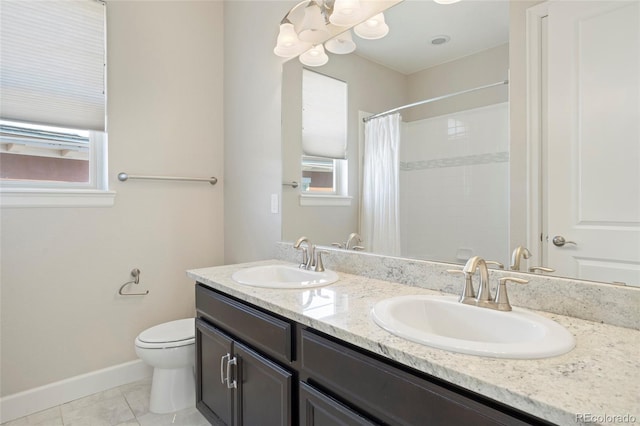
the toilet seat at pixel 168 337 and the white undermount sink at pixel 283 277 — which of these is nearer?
the white undermount sink at pixel 283 277

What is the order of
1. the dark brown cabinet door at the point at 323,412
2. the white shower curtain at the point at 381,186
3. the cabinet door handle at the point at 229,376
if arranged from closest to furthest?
the dark brown cabinet door at the point at 323,412 < the cabinet door handle at the point at 229,376 < the white shower curtain at the point at 381,186

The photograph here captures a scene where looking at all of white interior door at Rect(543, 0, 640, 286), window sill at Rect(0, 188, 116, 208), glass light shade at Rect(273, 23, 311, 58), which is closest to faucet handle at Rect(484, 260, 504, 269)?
white interior door at Rect(543, 0, 640, 286)

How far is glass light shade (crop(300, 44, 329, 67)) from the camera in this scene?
1812mm

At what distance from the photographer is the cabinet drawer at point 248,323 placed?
3.66 feet

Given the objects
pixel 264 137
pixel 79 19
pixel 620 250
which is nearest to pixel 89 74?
pixel 79 19

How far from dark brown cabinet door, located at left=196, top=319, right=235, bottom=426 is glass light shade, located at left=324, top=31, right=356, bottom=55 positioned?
144 cm

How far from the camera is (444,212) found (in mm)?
1317

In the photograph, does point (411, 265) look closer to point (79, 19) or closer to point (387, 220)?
point (387, 220)

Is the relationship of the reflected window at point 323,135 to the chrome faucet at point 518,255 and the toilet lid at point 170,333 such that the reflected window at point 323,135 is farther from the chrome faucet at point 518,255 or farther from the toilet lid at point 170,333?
the toilet lid at point 170,333

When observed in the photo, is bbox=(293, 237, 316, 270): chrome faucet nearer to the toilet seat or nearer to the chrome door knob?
the toilet seat

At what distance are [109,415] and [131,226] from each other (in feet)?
3.47

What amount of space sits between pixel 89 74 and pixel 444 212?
6.97 feet

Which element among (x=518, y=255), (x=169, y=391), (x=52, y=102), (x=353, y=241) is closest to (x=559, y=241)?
(x=518, y=255)
